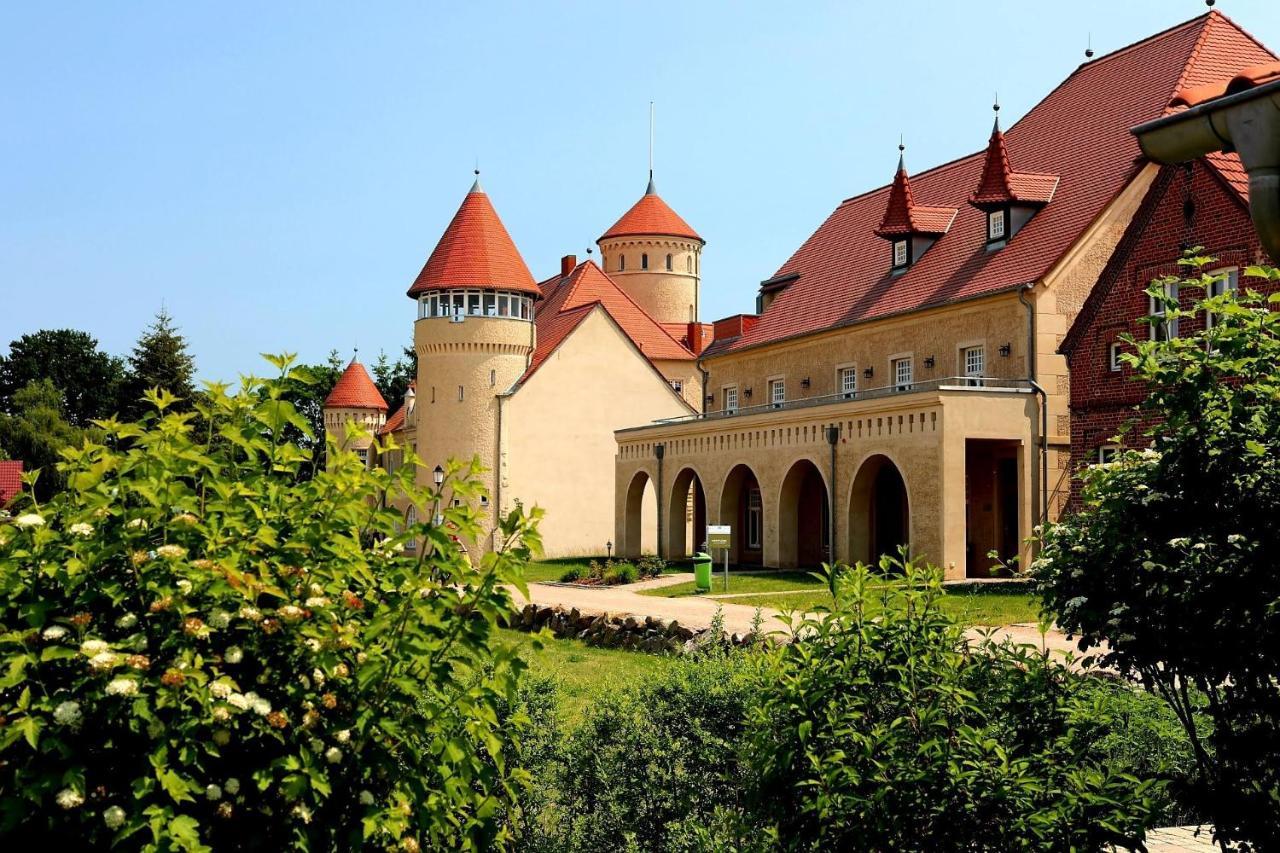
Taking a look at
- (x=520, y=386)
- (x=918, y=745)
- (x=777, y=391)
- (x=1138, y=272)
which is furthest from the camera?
(x=520, y=386)

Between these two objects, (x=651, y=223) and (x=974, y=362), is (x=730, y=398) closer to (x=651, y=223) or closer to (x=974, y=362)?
(x=974, y=362)

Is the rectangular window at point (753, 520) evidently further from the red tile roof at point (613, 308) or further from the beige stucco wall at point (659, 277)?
the beige stucco wall at point (659, 277)

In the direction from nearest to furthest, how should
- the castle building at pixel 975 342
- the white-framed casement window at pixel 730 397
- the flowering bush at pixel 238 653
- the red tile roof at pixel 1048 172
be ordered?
the flowering bush at pixel 238 653, the castle building at pixel 975 342, the red tile roof at pixel 1048 172, the white-framed casement window at pixel 730 397

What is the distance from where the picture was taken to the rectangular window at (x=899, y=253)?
4228cm

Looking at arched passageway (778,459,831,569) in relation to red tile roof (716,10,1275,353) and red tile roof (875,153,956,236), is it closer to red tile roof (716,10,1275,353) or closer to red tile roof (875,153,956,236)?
red tile roof (716,10,1275,353)

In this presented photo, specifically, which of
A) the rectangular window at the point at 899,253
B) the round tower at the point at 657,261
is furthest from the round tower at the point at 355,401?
Result: the rectangular window at the point at 899,253

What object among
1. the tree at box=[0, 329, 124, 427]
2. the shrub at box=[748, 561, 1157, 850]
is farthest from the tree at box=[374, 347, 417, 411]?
the shrub at box=[748, 561, 1157, 850]

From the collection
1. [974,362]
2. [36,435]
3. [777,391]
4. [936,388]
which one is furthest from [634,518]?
[36,435]

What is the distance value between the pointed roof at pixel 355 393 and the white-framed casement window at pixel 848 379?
40654 mm

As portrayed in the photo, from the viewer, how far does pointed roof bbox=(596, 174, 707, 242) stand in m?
75.6

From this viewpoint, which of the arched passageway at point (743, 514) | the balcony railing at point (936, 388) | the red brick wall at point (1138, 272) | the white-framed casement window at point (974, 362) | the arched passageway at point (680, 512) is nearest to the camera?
the red brick wall at point (1138, 272)

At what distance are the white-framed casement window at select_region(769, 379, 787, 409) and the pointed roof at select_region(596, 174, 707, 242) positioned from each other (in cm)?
2903

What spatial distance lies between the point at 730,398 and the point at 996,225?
15.7 metres

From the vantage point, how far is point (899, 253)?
4256 centimetres
